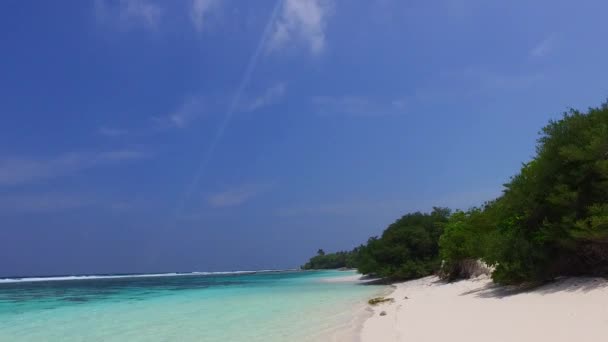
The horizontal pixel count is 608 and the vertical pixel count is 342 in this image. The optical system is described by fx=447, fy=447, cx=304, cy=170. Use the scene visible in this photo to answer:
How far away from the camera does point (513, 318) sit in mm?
9172

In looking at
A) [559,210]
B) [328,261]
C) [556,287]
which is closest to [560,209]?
[559,210]

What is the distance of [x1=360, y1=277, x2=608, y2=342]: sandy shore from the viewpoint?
24.9ft

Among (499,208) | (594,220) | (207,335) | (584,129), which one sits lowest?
(207,335)

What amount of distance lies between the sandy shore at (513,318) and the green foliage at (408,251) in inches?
885

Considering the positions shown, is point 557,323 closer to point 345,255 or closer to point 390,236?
point 390,236

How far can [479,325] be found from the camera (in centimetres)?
909

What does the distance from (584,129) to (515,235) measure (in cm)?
369

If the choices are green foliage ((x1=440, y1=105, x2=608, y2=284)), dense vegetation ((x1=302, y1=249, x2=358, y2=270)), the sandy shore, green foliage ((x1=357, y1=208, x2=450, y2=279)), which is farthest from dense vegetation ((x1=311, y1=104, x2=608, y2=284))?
dense vegetation ((x1=302, y1=249, x2=358, y2=270))

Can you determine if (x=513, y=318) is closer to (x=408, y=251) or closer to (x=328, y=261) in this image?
(x=408, y=251)

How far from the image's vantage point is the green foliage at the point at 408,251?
36000mm

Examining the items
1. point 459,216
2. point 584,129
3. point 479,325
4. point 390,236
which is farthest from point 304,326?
point 390,236

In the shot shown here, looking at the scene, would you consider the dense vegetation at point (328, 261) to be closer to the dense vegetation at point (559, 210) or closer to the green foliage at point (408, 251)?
the green foliage at point (408, 251)

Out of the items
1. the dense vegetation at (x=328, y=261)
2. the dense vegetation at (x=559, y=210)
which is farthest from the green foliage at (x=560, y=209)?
the dense vegetation at (x=328, y=261)

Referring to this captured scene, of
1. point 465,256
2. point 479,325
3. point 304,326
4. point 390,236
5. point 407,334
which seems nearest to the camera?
point 479,325
